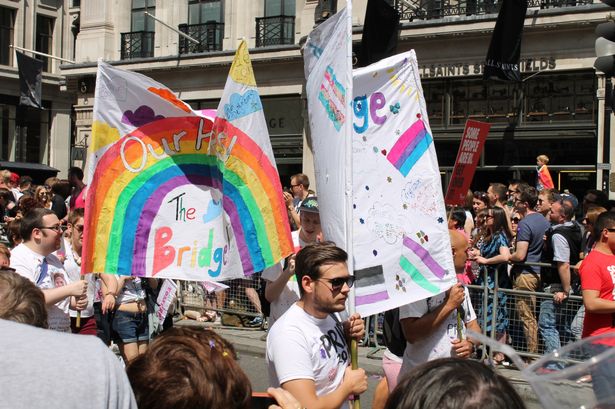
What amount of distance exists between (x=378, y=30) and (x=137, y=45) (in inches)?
515

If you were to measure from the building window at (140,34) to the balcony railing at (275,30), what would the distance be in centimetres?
464

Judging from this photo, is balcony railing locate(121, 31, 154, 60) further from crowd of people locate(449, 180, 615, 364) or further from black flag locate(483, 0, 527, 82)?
crowd of people locate(449, 180, 615, 364)

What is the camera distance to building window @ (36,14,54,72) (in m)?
41.4

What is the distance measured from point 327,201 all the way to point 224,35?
22.7 m

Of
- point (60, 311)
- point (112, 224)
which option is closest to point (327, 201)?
point (112, 224)

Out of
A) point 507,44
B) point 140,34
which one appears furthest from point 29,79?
point 507,44

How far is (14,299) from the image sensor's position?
340 centimetres

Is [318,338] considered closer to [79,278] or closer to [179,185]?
[179,185]

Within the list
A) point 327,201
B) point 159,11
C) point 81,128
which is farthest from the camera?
point 81,128

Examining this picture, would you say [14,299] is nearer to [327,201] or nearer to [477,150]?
[327,201]

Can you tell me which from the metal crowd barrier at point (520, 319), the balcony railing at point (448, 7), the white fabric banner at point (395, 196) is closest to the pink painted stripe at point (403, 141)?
the white fabric banner at point (395, 196)

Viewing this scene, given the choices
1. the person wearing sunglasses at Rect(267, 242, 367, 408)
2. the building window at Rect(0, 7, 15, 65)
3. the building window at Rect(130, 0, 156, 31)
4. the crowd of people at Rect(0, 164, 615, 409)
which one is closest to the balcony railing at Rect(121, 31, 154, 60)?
the building window at Rect(130, 0, 156, 31)

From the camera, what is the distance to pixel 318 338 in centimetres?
434

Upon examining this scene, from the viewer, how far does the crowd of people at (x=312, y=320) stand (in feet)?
6.46
